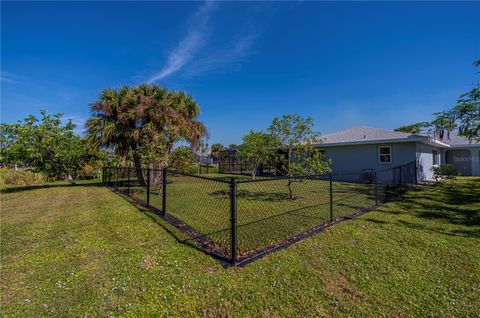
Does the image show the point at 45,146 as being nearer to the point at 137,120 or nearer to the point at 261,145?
the point at 137,120

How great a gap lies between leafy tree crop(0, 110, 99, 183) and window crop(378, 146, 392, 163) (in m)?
17.0

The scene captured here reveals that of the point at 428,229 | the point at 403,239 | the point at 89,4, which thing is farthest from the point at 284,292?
the point at 89,4

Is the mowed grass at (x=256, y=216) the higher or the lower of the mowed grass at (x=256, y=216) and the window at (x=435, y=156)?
the lower

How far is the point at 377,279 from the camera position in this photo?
2.87m

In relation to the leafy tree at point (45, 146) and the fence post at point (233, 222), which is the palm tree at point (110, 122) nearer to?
the leafy tree at point (45, 146)

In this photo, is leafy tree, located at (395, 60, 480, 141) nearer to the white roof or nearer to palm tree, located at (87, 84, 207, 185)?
the white roof

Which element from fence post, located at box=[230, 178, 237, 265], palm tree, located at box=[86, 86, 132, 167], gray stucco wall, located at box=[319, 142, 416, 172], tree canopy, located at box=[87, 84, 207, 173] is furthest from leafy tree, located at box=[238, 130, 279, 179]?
gray stucco wall, located at box=[319, 142, 416, 172]

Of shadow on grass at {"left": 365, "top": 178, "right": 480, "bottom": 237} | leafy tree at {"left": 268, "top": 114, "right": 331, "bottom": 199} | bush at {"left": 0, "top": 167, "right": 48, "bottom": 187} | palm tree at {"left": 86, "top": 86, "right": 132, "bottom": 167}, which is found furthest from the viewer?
bush at {"left": 0, "top": 167, "right": 48, "bottom": 187}

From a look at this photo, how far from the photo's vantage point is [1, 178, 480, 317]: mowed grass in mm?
2344

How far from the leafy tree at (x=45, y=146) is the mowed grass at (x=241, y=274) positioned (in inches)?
345

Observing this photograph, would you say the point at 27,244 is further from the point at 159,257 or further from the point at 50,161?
the point at 50,161

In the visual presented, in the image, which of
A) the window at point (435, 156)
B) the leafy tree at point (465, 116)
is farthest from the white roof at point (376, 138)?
the window at point (435, 156)

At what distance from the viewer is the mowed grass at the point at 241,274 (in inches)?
92.3

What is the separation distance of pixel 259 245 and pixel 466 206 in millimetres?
7405
